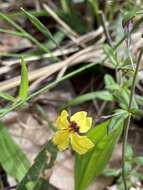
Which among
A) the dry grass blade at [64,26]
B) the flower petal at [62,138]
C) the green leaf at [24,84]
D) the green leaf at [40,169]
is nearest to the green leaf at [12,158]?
the green leaf at [40,169]

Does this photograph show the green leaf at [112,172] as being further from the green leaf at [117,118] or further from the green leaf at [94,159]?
the green leaf at [117,118]

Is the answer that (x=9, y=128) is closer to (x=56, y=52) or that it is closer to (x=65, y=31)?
(x=56, y=52)

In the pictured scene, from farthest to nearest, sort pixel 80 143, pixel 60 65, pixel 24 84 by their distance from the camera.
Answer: pixel 60 65 < pixel 24 84 < pixel 80 143

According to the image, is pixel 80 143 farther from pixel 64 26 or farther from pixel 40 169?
pixel 64 26

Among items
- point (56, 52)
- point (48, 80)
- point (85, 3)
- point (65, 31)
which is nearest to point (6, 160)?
point (48, 80)

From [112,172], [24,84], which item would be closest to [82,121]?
[24,84]

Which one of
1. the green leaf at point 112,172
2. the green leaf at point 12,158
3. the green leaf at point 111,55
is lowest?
the green leaf at point 112,172

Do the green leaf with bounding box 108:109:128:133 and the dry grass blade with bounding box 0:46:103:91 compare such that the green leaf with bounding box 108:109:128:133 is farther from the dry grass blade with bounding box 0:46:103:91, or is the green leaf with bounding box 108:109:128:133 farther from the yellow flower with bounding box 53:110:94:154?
the dry grass blade with bounding box 0:46:103:91

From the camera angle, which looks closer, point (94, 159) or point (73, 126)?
point (73, 126)
